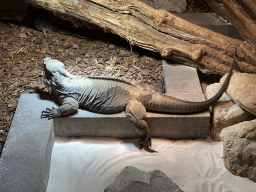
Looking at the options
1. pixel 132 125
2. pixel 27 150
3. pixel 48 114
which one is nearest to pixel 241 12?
pixel 132 125

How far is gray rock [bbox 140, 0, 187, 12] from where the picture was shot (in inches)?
288

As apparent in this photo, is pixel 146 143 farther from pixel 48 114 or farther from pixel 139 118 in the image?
pixel 48 114

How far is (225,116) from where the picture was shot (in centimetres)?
434

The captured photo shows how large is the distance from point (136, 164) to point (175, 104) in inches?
40.6

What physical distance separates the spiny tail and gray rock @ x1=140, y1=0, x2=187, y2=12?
3.67 metres

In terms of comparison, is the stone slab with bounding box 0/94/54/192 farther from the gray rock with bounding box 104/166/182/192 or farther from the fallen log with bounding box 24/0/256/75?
the fallen log with bounding box 24/0/256/75

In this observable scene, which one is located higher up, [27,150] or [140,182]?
[140,182]

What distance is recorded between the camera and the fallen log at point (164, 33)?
5.03 m

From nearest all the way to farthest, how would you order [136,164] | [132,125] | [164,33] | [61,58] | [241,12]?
[136,164], [132,125], [241,12], [164,33], [61,58]

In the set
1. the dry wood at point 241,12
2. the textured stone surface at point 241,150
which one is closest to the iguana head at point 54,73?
the textured stone surface at point 241,150

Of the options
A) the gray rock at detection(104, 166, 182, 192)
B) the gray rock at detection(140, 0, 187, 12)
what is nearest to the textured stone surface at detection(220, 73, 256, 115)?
the gray rock at detection(104, 166, 182, 192)

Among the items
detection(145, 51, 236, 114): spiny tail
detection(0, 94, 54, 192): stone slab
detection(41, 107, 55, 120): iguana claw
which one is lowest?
detection(0, 94, 54, 192): stone slab

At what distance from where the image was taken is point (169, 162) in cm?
418

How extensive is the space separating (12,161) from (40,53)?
248 centimetres
